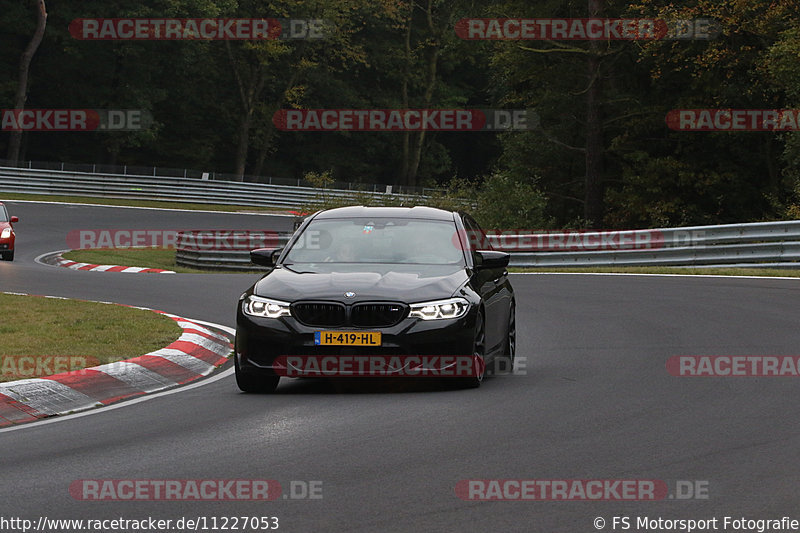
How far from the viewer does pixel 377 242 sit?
37.8 feet

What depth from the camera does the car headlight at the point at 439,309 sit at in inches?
405

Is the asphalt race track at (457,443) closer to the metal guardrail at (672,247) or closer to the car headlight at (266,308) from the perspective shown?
the car headlight at (266,308)

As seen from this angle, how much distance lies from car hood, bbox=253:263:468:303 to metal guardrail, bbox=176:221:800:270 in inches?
589

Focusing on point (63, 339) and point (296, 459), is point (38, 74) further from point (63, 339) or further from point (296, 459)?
point (296, 459)

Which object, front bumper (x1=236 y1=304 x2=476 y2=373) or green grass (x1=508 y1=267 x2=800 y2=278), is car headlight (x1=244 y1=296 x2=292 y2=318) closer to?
front bumper (x1=236 y1=304 x2=476 y2=373)

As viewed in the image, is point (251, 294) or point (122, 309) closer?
point (251, 294)

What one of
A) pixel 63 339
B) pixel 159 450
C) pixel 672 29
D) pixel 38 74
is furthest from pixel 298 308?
pixel 38 74

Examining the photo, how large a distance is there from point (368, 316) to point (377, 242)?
142 centimetres

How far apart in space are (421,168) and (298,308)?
256 feet

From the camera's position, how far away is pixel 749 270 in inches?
949

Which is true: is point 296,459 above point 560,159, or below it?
below

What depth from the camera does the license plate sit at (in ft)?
33.2

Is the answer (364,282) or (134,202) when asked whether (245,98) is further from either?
(364,282)

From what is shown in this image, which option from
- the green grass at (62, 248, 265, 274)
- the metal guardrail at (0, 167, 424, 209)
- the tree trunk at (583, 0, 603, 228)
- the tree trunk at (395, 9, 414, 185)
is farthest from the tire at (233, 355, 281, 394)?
the tree trunk at (395, 9, 414, 185)
